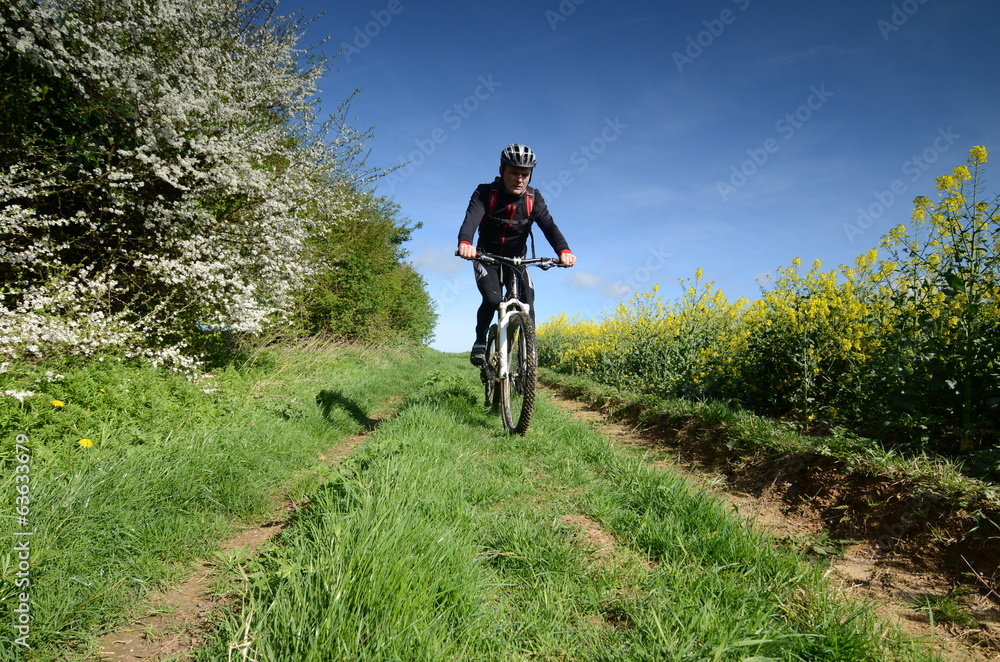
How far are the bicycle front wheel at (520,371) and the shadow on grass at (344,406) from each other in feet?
6.51

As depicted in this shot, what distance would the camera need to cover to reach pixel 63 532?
7.02ft

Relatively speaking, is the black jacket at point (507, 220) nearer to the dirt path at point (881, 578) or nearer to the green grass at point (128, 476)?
the green grass at point (128, 476)

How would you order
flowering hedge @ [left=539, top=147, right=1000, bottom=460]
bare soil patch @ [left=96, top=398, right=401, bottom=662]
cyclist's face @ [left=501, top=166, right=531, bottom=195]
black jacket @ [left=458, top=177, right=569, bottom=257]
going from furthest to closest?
black jacket @ [left=458, top=177, right=569, bottom=257] < cyclist's face @ [left=501, top=166, right=531, bottom=195] < flowering hedge @ [left=539, top=147, right=1000, bottom=460] < bare soil patch @ [left=96, top=398, right=401, bottom=662]

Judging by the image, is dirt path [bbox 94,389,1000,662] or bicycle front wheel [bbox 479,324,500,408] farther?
bicycle front wheel [bbox 479,324,500,408]

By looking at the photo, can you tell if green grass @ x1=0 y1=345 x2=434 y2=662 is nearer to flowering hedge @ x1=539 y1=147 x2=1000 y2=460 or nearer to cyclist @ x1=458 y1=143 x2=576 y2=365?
cyclist @ x1=458 y1=143 x2=576 y2=365

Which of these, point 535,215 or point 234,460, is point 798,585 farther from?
point 535,215

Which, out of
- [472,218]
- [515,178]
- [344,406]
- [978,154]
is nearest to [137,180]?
[344,406]

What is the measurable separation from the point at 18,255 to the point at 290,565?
522 cm

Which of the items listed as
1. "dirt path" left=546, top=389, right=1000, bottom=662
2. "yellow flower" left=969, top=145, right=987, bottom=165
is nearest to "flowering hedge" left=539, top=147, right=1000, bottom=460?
"yellow flower" left=969, top=145, right=987, bottom=165

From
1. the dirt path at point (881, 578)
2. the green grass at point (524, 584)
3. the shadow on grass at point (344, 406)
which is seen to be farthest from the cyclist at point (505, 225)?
the dirt path at point (881, 578)

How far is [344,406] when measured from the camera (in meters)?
6.13

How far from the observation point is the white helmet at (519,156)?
4.67 m

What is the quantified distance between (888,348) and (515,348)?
3.45 m

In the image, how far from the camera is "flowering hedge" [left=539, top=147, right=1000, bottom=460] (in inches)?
129
